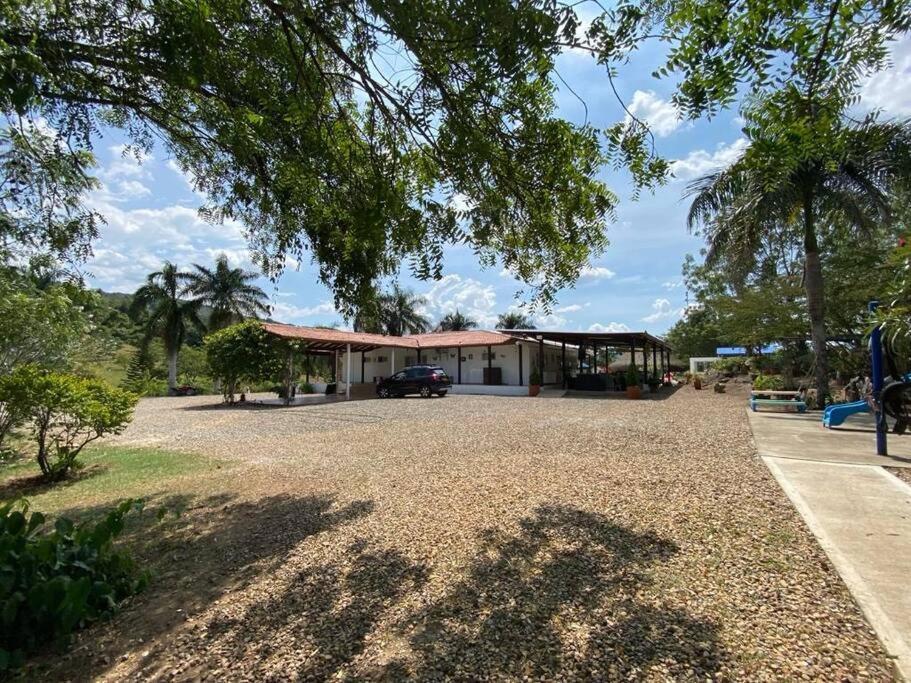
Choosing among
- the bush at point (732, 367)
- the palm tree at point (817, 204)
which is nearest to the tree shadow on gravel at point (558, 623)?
the palm tree at point (817, 204)

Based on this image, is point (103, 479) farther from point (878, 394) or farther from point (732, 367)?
point (732, 367)

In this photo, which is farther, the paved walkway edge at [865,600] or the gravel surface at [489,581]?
the gravel surface at [489,581]

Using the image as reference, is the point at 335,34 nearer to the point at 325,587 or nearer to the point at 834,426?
the point at 325,587

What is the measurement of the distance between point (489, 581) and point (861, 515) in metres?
3.62

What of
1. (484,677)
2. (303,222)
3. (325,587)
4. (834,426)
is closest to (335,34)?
(303,222)

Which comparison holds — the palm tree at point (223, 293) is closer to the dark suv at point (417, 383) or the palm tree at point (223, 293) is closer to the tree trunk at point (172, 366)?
the tree trunk at point (172, 366)

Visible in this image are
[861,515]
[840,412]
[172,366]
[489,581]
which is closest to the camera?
[489,581]

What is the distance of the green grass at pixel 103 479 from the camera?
6021 millimetres

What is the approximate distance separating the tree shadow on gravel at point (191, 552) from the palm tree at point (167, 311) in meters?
28.3

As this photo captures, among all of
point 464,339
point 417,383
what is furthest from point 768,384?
point 464,339

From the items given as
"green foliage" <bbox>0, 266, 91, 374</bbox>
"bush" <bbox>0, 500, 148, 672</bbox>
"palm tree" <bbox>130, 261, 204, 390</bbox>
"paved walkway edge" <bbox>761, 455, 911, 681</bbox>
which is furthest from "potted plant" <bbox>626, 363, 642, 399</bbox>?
"palm tree" <bbox>130, 261, 204, 390</bbox>

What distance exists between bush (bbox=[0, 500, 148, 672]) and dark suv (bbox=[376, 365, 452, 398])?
1855 cm

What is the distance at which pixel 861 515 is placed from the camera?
424 cm

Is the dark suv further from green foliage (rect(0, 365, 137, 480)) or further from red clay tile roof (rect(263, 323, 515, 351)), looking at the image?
green foliage (rect(0, 365, 137, 480))
